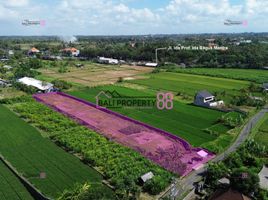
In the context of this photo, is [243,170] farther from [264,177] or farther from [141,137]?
[141,137]

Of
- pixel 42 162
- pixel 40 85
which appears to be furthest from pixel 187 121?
pixel 40 85

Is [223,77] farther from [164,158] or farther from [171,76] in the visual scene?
[164,158]

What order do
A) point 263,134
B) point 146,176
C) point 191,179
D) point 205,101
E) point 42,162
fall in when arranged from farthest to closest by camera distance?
1. point 205,101
2. point 263,134
3. point 42,162
4. point 191,179
5. point 146,176

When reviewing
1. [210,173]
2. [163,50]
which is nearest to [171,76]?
[163,50]

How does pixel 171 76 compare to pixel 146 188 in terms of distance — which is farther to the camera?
pixel 171 76
